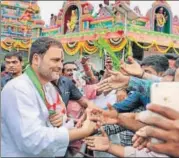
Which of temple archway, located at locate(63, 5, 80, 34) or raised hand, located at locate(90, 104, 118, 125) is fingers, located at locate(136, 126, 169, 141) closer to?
raised hand, located at locate(90, 104, 118, 125)

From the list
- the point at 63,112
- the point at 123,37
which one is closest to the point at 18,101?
the point at 63,112

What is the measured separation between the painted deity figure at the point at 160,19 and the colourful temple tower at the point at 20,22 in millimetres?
3700

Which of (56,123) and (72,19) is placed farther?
(72,19)

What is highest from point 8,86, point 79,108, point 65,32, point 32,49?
point 65,32

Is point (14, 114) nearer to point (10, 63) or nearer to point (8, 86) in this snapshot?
point (8, 86)

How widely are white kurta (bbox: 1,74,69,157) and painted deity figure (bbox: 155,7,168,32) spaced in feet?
30.3

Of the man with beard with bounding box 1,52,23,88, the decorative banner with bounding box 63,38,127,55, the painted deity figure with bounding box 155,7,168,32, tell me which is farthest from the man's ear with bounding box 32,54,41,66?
the painted deity figure with bounding box 155,7,168,32

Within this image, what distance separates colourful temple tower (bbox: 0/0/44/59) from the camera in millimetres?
13250

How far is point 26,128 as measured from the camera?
133cm

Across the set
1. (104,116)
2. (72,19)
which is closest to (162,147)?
(104,116)

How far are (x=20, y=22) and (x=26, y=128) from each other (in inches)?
545

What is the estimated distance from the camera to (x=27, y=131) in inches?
52.4

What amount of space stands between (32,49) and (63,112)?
0.87 feet

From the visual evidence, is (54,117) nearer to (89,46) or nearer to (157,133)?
(157,133)
